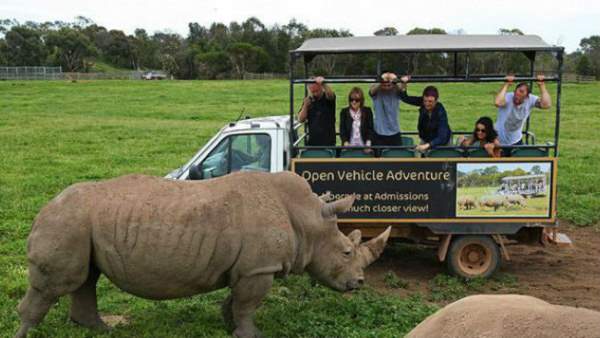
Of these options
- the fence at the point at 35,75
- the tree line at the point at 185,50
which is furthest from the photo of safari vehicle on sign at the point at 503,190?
the fence at the point at 35,75

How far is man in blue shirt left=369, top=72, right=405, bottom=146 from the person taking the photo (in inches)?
345

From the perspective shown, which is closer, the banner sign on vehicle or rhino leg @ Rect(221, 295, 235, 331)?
rhino leg @ Rect(221, 295, 235, 331)

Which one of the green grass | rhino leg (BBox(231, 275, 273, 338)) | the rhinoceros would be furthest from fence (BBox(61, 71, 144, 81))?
rhino leg (BBox(231, 275, 273, 338))

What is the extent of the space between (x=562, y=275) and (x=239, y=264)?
15.2 ft

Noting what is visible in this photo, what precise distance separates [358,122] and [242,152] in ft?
5.18

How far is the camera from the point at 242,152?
827cm

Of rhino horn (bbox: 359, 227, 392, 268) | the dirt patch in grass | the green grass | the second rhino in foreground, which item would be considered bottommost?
the dirt patch in grass

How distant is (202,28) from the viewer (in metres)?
103

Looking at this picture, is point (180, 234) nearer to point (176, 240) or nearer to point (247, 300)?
point (176, 240)

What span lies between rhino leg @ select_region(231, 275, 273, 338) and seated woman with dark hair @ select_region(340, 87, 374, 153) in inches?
126

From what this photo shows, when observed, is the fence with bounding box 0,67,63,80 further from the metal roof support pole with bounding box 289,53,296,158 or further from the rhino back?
the rhino back

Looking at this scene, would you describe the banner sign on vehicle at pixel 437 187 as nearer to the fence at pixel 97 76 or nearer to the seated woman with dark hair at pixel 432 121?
the seated woman with dark hair at pixel 432 121

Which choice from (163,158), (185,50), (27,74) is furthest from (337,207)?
(185,50)

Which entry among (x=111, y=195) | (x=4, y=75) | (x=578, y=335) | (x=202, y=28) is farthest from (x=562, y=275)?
(x=202, y=28)
